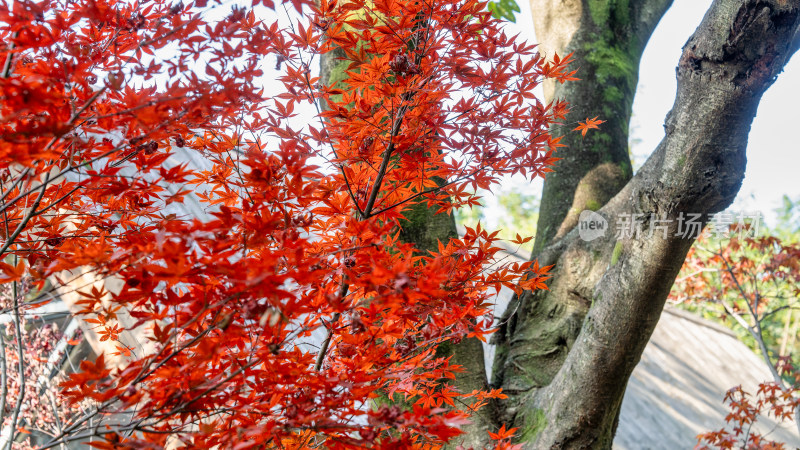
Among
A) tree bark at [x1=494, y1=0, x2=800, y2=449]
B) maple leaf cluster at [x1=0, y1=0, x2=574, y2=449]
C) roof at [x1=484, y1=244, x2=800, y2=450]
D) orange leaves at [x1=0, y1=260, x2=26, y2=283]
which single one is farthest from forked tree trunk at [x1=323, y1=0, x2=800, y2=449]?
orange leaves at [x1=0, y1=260, x2=26, y2=283]

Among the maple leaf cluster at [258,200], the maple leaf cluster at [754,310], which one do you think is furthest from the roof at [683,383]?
the maple leaf cluster at [258,200]

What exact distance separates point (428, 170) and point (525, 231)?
19630 mm

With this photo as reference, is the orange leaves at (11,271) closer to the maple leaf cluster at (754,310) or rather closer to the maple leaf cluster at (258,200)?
the maple leaf cluster at (258,200)

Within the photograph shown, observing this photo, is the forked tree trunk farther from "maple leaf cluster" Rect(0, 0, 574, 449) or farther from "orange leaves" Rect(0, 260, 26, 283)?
"orange leaves" Rect(0, 260, 26, 283)

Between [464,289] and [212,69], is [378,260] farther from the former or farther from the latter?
[212,69]

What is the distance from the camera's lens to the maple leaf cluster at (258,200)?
103cm

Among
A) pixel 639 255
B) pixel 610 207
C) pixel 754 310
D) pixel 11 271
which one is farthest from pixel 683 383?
pixel 11 271

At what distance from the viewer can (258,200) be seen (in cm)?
125

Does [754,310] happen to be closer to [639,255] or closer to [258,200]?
[639,255]

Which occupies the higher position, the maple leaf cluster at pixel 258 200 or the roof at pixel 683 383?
the maple leaf cluster at pixel 258 200

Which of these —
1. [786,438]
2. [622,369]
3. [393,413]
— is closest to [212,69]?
[393,413]

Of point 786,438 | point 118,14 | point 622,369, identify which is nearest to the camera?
point 118,14

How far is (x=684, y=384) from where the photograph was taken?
5785 millimetres

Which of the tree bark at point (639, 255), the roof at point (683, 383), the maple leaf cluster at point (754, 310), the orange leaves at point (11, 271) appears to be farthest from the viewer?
the roof at point (683, 383)
